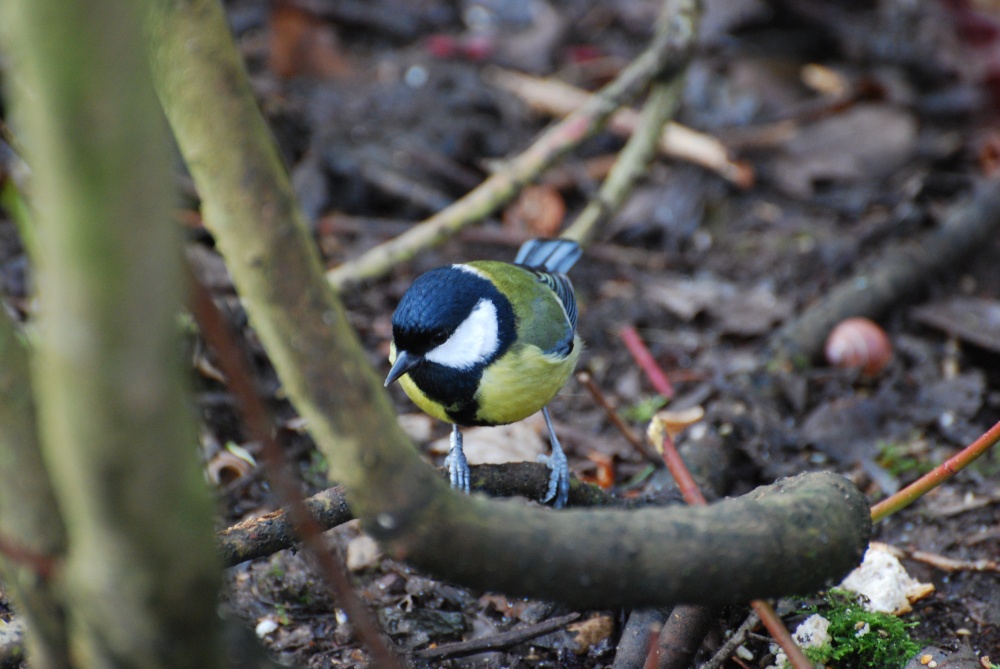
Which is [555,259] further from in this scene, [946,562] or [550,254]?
[946,562]

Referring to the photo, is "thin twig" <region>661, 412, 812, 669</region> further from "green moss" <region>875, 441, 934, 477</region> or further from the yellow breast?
"green moss" <region>875, 441, 934, 477</region>

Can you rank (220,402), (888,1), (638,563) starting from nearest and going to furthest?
1. (638,563)
2. (220,402)
3. (888,1)

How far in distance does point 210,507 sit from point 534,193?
395 centimetres

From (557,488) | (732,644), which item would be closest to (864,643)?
(732,644)

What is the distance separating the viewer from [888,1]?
5.48 meters

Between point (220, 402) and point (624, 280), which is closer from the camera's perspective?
point (220, 402)

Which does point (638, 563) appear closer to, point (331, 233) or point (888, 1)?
point (331, 233)

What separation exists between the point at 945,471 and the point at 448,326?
1372 mm

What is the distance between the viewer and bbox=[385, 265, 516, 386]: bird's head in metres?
2.64

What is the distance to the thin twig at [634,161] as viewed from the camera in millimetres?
4355

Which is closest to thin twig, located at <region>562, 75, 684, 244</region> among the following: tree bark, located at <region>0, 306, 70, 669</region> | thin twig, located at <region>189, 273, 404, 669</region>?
tree bark, located at <region>0, 306, 70, 669</region>

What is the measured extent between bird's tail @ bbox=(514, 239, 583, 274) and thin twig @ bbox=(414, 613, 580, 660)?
1779 mm

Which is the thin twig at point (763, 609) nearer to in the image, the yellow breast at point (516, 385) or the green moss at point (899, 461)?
the yellow breast at point (516, 385)

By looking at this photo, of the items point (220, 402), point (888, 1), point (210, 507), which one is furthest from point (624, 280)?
point (210, 507)
